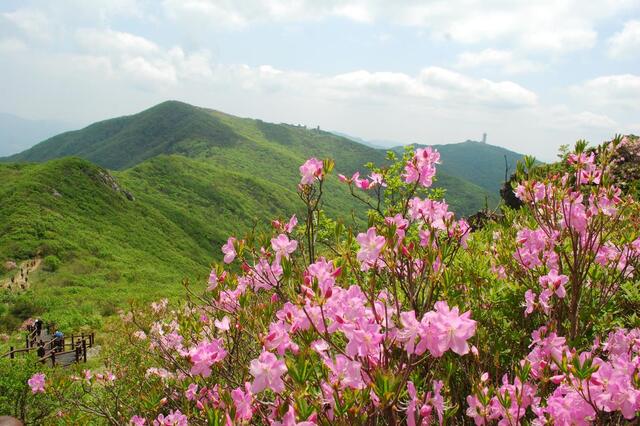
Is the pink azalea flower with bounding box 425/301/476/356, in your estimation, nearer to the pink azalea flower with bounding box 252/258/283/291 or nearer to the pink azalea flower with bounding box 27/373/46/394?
the pink azalea flower with bounding box 252/258/283/291

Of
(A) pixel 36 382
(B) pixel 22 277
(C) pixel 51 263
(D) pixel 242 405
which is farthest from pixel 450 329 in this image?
(C) pixel 51 263

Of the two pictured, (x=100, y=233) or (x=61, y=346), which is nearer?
(x=61, y=346)

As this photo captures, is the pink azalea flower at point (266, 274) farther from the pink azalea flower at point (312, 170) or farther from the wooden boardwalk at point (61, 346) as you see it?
the wooden boardwalk at point (61, 346)

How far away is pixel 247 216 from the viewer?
3214 inches

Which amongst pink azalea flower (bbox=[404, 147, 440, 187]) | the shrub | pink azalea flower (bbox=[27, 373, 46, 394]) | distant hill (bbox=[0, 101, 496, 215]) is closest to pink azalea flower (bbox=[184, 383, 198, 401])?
pink azalea flower (bbox=[404, 147, 440, 187])

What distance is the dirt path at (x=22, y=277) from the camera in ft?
93.0

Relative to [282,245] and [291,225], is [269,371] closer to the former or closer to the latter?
[282,245]

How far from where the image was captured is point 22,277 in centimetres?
3022

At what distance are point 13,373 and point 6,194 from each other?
4168 centimetres

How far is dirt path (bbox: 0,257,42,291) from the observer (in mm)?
28336

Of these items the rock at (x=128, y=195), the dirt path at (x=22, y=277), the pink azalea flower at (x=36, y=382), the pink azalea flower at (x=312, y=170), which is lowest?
the dirt path at (x=22, y=277)

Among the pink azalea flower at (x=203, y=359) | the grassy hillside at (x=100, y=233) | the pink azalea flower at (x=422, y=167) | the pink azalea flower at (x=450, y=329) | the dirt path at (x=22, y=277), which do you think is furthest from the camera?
the dirt path at (x=22, y=277)

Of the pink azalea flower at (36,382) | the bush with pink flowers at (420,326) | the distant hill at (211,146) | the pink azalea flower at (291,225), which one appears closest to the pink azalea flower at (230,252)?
the bush with pink flowers at (420,326)

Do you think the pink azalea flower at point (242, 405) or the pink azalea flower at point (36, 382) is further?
the pink azalea flower at point (36, 382)
